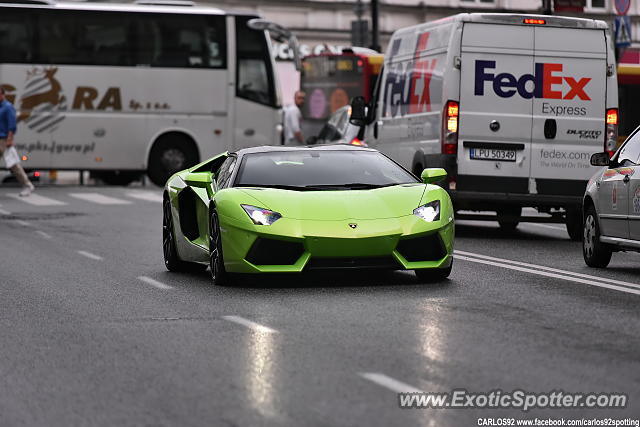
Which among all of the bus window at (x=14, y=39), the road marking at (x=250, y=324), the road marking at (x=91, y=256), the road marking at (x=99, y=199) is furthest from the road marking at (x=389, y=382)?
the bus window at (x=14, y=39)

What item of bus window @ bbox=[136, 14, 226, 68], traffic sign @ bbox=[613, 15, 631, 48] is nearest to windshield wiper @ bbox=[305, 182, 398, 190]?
traffic sign @ bbox=[613, 15, 631, 48]

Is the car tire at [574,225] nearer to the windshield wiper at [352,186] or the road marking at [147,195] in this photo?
the windshield wiper at [352,186]

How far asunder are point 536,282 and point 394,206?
1.51m

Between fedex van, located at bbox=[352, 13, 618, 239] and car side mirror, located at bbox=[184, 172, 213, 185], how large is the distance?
5.78 metres

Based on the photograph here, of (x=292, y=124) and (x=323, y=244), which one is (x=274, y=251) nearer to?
(x=323, y=244)

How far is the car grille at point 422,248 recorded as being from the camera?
1299cm

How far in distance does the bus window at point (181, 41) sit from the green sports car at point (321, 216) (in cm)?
2142

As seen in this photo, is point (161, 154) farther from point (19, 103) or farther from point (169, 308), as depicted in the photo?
point (169, 308)

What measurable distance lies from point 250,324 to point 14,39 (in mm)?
24852

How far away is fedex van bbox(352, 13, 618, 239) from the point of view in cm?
1964

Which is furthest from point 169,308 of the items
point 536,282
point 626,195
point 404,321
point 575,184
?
point 575,184

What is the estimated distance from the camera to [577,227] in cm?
2061

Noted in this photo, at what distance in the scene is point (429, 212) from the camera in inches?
520

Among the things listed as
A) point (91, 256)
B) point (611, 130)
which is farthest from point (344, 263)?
point (611, 130)
